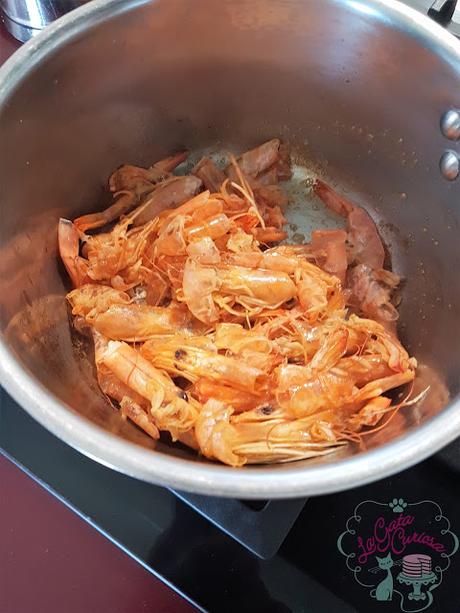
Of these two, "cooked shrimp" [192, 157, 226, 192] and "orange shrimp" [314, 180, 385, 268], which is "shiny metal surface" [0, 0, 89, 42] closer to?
"cooked shrimp" [192, 157, 226, 192]

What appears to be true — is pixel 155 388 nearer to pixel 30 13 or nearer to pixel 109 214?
pixel 109 214

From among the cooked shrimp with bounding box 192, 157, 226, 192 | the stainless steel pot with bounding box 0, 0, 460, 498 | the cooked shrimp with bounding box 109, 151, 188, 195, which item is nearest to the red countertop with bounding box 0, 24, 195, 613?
the stainless steel pot with bounding box 0, 0, 460, 498

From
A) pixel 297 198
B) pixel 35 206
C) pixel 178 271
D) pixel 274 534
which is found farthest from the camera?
pixel 297 198

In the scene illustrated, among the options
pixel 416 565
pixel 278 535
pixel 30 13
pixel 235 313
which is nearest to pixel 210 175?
pixel 235 313

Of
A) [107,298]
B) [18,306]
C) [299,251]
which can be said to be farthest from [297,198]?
[18,306]

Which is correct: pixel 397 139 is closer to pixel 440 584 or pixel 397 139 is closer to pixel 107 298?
pixel 107 298

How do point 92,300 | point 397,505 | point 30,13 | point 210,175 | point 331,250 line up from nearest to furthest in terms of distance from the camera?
point 397,505, point 92,300, point 331,250, point 210,175, point 30,13
